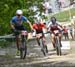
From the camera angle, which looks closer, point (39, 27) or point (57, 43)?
point (57, 43)

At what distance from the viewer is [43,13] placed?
28.6m

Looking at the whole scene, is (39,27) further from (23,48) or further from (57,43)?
(23,48)

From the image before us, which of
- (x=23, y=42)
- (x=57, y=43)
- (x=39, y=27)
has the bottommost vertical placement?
(x=57, y=43)

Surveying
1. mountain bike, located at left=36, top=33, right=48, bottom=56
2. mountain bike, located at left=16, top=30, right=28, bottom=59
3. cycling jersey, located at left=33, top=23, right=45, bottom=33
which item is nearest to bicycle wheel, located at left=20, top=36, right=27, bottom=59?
mountain bike, located at left=16, top=30, right=28, bottom=59

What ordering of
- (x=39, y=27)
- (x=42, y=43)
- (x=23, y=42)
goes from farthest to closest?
(x=39, y=27), (x=42, y=43), (x=23, y=42)

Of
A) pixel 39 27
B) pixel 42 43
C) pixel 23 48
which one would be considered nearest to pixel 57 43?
pixel 42 43

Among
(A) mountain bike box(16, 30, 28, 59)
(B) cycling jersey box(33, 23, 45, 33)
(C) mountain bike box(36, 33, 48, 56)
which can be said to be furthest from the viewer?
(B) cycling jersey box(33, 23, 45, 33)

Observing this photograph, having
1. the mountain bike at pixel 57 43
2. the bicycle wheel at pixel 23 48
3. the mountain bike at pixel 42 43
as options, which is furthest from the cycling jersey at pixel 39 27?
the bicycle wheel at pixel 23 48

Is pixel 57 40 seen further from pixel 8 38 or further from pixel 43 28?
pixel 8 38

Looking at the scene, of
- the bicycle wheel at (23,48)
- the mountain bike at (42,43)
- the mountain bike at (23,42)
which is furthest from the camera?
the mountain bike at (42,43)

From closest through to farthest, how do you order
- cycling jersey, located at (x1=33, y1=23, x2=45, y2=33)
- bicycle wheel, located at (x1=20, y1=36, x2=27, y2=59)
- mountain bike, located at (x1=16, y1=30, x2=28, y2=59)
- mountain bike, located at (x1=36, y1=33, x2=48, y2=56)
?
1. mountain bike, located at (x1=16, y1=30, x2=28, y2=59)
2. bicycle wheel, located at (x1=20, y1=36, x2=27, y2=59)
3. mountain bike, located at (x1=36, y1=33, x2=48, y2=56)
4. cycling jersey, located at (x1=33, y1=23, x2=45, y2=33)

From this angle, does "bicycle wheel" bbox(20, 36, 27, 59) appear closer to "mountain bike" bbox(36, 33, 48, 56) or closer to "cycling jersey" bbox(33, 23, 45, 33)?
"mountain bike" bbox(36, 33, 48, 56)

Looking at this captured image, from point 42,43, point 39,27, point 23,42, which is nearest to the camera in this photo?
point 23,42

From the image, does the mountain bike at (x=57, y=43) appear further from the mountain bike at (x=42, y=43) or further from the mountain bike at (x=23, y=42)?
the mountain bike at (x=23, y=42)
